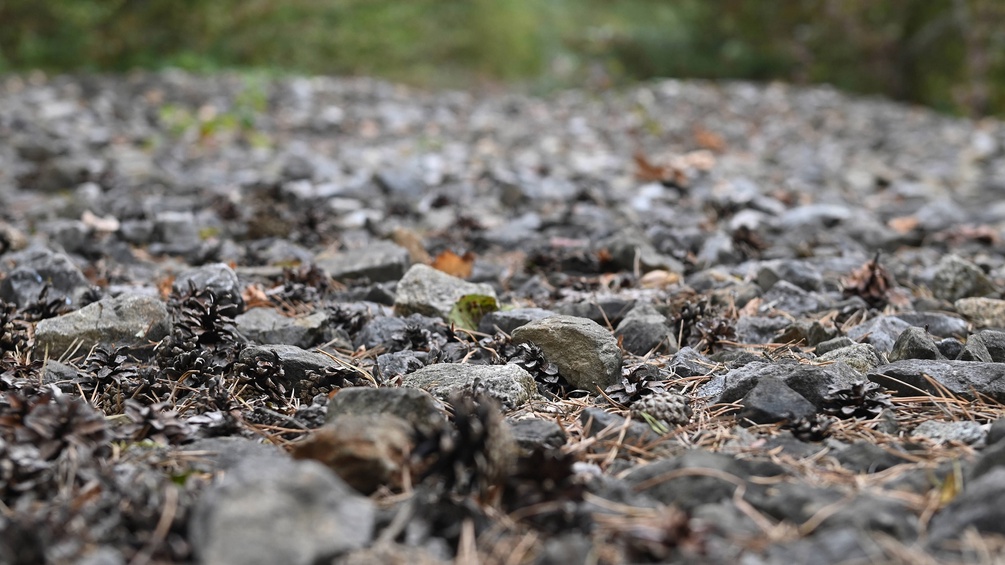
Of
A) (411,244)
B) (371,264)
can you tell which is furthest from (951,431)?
(411,244)

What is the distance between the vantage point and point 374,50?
10.5m

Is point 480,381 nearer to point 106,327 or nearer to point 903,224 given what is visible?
point 106,327

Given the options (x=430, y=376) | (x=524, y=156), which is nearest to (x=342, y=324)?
(x=430, y=376)

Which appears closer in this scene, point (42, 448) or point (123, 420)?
point (42, 448)

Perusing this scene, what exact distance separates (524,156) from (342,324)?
311cm

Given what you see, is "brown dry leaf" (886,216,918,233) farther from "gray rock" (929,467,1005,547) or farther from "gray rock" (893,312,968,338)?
"gray rock" (929,467,1005,547)

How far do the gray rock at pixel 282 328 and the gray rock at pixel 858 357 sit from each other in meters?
1.14

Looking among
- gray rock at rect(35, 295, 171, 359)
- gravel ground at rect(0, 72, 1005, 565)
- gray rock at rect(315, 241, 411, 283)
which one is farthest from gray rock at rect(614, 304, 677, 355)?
gray rock at rect(35, 295, 171, 359)

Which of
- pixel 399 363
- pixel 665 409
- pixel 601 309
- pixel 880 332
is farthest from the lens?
pixel 601 309

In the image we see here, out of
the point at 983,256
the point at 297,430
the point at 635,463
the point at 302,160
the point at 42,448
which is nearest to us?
the point at 42,448

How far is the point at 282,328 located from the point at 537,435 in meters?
0.88

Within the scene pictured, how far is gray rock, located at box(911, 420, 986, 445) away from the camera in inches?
56.1

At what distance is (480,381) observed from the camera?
1.67 metres

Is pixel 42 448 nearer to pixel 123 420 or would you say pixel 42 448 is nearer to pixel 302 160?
pixel 123 420
